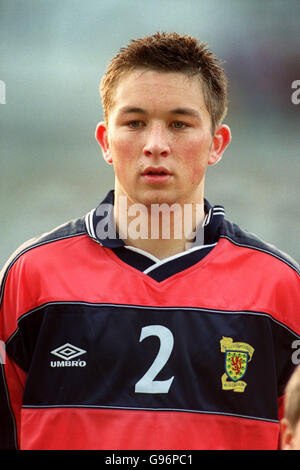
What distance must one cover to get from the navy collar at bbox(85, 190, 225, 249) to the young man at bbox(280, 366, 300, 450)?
38 cm

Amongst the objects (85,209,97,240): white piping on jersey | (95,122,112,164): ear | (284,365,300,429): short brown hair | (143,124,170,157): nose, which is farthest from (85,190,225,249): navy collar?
(284,365,300,429): short brown hair

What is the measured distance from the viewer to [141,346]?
1.47 m

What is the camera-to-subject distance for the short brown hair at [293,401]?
1323 mm

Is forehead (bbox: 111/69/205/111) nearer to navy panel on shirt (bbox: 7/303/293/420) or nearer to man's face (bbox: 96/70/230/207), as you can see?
man's face (bbox: 96/70/230/207)

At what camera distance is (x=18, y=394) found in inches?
60.8

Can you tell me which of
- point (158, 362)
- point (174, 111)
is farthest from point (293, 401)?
point (174, 111)

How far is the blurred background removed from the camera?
4113 millimetres

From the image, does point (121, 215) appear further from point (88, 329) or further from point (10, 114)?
point (10, 114)

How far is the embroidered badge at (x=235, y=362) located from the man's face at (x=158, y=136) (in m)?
0.33

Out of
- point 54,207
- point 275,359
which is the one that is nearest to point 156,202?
point 275,359

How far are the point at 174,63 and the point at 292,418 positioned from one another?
0.79 meters

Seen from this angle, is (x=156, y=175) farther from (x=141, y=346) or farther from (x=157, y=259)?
(x=141, y=346)
